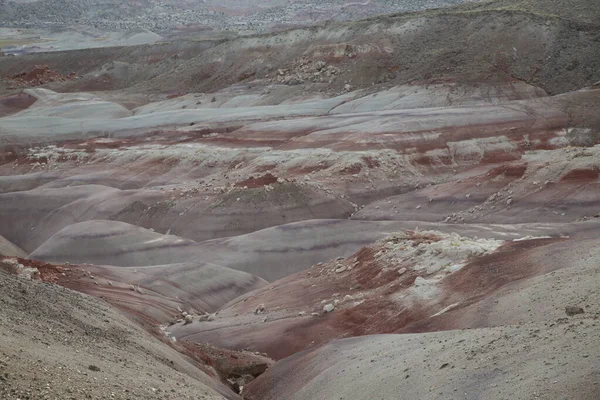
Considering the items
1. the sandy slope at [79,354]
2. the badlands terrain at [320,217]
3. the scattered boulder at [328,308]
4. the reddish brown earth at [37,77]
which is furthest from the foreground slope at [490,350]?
the reddish brown earth at [37,77]

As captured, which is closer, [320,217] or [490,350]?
[490,350]

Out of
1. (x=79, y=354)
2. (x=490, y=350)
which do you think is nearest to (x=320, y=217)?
(x=490, y=350)

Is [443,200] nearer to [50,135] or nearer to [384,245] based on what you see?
[384,245]

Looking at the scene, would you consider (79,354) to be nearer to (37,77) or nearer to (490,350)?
(490,350)

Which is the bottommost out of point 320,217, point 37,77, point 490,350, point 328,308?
point 37,77

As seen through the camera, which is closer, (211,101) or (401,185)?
(401,185)

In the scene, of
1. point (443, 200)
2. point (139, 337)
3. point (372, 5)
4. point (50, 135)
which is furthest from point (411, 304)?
point (372, 5)

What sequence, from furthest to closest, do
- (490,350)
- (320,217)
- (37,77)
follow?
1. (37,77)
2. (320,217)
3. (490,350)

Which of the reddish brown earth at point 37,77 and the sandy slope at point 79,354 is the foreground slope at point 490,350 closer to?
the sandy slope at point 79,354

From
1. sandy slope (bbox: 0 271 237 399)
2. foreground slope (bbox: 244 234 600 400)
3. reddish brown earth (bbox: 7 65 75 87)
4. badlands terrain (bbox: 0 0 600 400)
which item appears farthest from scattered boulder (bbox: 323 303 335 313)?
reddish brown earth (bbox: 7 65 75 87)
